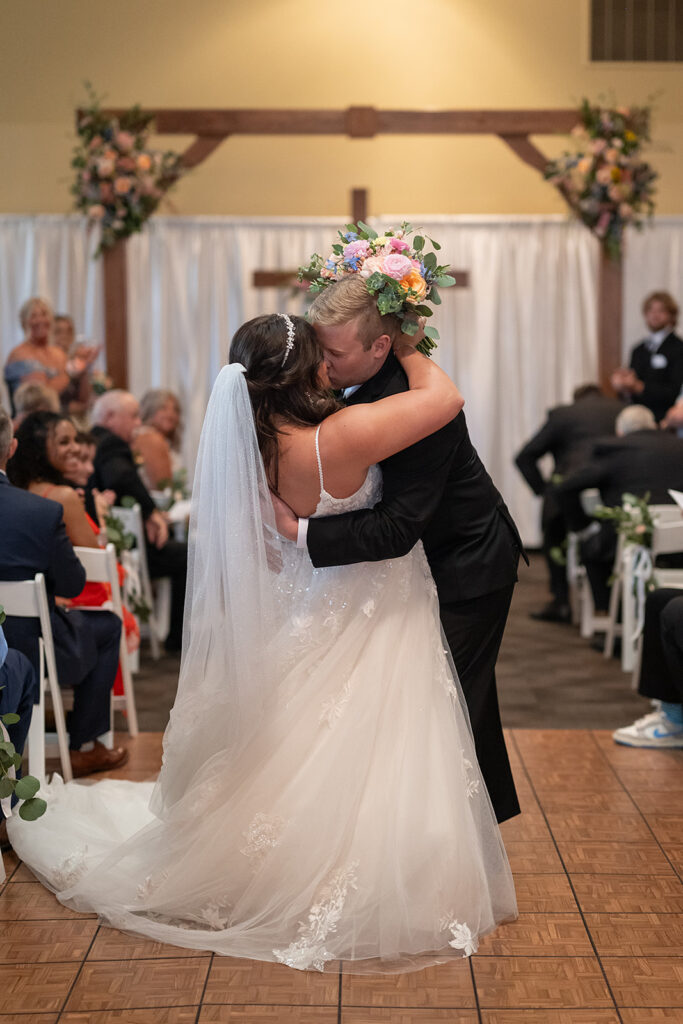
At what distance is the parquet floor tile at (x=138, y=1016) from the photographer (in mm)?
2381

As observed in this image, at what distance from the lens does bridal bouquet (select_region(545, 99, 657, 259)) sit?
27.0 ft

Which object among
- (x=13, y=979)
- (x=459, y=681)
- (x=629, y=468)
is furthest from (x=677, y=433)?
(x=13, y=979)

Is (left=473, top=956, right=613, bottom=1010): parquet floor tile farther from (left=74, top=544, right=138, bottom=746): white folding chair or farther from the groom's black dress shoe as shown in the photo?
the groom's black dress shoe

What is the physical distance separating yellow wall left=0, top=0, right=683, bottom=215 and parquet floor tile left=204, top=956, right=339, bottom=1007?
8.70m

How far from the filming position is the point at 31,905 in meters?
2.97

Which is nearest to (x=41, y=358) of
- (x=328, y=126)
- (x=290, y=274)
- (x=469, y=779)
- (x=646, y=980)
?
(x=290, y=274)

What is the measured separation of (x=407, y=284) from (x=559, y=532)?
4.65m

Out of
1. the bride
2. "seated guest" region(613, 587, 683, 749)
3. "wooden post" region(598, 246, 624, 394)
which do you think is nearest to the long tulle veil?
the bride

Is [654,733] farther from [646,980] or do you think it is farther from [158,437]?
[158,437]

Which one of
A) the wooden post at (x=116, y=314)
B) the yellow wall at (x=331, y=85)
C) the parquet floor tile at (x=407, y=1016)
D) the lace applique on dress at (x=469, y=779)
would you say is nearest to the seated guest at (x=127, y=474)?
the wooden post at (x=116, y=314)

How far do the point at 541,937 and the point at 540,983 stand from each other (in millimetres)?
231

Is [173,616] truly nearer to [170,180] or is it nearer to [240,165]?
[170,180]

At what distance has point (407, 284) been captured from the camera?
268 centimetres

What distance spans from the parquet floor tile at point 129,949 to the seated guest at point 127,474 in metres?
3.25
